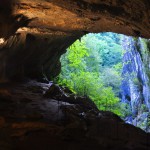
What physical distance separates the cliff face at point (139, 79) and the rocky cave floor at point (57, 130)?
22.9 feet

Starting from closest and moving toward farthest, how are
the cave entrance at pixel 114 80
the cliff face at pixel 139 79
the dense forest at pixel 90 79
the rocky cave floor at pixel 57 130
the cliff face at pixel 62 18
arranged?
the cliff face at pixel 62 18 → the rocky cave floor at pixel 57 130 → the cliff face at pixel 139 79 → the cave entrance at pixel 114 80 → the dense forest at pixel 90 79

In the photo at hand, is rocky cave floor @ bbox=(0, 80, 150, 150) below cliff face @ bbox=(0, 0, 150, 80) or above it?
below

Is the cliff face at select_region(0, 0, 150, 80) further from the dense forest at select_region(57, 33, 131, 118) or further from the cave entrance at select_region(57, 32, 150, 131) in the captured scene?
the cave entrance at select_region(57, 32, 150, 131)

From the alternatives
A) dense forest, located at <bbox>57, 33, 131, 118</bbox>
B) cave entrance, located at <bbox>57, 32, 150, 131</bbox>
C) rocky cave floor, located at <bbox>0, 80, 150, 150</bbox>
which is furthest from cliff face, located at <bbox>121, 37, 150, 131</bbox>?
rocky cave floor, located at <bbox>0, 80, 150, 150</bbox>

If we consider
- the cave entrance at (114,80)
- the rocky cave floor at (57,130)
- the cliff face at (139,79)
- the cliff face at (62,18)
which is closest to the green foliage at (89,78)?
the cave entrance at (114,80)

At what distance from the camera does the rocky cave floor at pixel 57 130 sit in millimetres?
7648

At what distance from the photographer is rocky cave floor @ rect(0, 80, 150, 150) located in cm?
765

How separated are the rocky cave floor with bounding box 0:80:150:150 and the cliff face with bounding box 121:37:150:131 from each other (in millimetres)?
6969

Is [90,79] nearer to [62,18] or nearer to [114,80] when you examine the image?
[114,80]

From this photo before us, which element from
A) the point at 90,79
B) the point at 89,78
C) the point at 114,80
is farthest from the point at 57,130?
the point at 114,80

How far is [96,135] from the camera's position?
338 inches

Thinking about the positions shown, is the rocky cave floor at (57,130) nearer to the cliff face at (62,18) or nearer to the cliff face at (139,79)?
the cliff face at (62,18)

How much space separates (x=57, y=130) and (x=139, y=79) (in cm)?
1687

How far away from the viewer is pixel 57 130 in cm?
841
